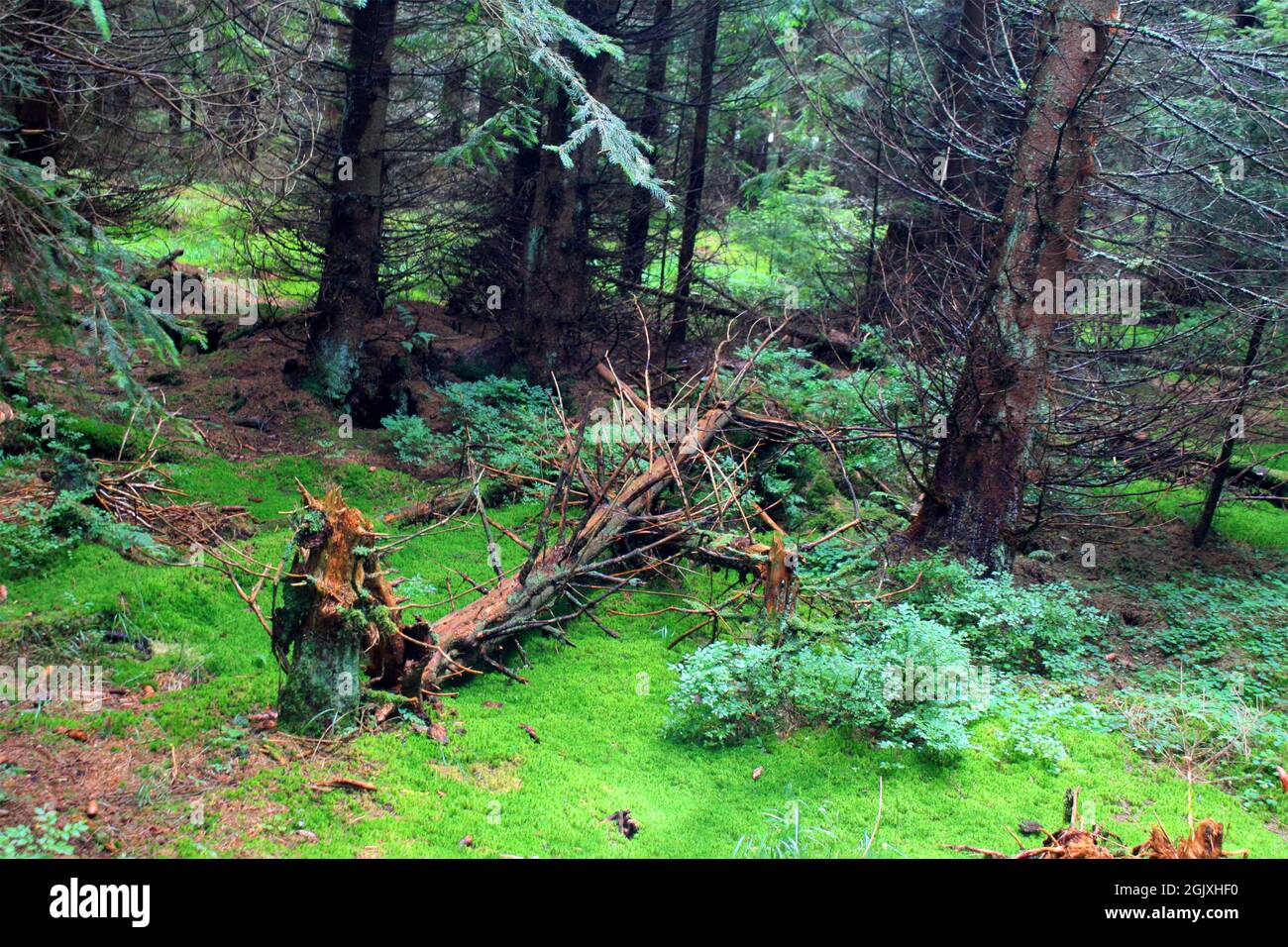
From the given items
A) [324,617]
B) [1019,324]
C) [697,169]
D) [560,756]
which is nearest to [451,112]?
[697,169]

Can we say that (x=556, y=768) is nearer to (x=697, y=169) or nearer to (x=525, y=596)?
(x=525, y=596)

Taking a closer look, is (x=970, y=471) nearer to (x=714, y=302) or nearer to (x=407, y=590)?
(x=407, y=590)

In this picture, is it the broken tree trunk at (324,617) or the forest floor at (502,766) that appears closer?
the forest floor at (502,766)

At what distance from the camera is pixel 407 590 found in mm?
6637

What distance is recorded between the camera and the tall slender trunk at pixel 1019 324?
7.60m

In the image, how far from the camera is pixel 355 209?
11.4 meters

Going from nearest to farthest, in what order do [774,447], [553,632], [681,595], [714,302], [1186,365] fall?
1. [553,632]
2. [681,595]
3. [1186,365]
4. [774,447]
5. [714,302]

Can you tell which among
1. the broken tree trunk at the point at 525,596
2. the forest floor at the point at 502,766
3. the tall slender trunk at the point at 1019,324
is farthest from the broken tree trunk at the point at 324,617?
the tall slender trunk at the point at 1019,324

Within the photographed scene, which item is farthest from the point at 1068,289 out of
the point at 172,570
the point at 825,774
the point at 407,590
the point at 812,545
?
the point at 172,570

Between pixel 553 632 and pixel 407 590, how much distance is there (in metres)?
1.21

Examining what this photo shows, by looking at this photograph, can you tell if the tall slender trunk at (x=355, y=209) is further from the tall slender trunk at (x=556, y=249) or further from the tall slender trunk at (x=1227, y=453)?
the tall slender trunk at (x=1227, y=453)

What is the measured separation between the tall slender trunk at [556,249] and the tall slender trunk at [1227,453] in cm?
847

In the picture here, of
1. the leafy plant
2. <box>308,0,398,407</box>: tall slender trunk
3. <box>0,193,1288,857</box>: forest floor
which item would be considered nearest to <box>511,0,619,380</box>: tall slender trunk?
<box>308,0,398,407</box>: tall slender trunk
